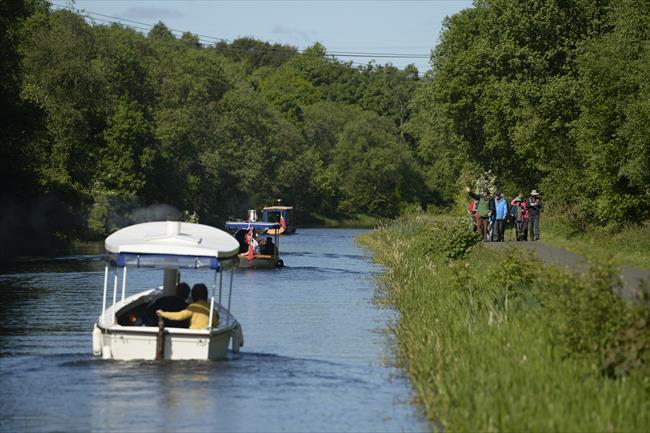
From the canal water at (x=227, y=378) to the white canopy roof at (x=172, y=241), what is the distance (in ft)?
6.35

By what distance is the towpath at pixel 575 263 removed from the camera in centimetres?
2216

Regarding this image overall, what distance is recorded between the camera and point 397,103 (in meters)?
183

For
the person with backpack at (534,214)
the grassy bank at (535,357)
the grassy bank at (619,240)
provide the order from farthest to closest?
the person with backpack at (534,214) → the grassy bank at (619,240) → the grassy bank at (535,357)

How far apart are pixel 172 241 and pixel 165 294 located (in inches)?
91.7

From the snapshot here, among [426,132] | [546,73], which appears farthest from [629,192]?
[426,132]

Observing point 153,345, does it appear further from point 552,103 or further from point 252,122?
point 252,122

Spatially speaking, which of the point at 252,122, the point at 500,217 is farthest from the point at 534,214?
the point at 252,122

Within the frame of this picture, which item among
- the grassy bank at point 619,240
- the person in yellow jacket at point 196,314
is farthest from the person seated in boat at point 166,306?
the grassy bank at point 619,240

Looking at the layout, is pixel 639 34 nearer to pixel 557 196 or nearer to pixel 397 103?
pixel 557 196

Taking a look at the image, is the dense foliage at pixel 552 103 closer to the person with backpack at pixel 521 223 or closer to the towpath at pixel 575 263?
the person with backpack at pixel 521 223

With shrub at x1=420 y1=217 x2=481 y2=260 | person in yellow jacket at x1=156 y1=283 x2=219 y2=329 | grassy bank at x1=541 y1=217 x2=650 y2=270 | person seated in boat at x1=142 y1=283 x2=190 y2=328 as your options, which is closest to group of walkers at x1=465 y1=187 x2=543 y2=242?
grassy bank at x1=541 y1=217 x2=650 y2=270

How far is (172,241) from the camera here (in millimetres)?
21750

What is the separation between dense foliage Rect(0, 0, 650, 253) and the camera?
141 feet

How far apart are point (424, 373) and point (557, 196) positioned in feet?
117
